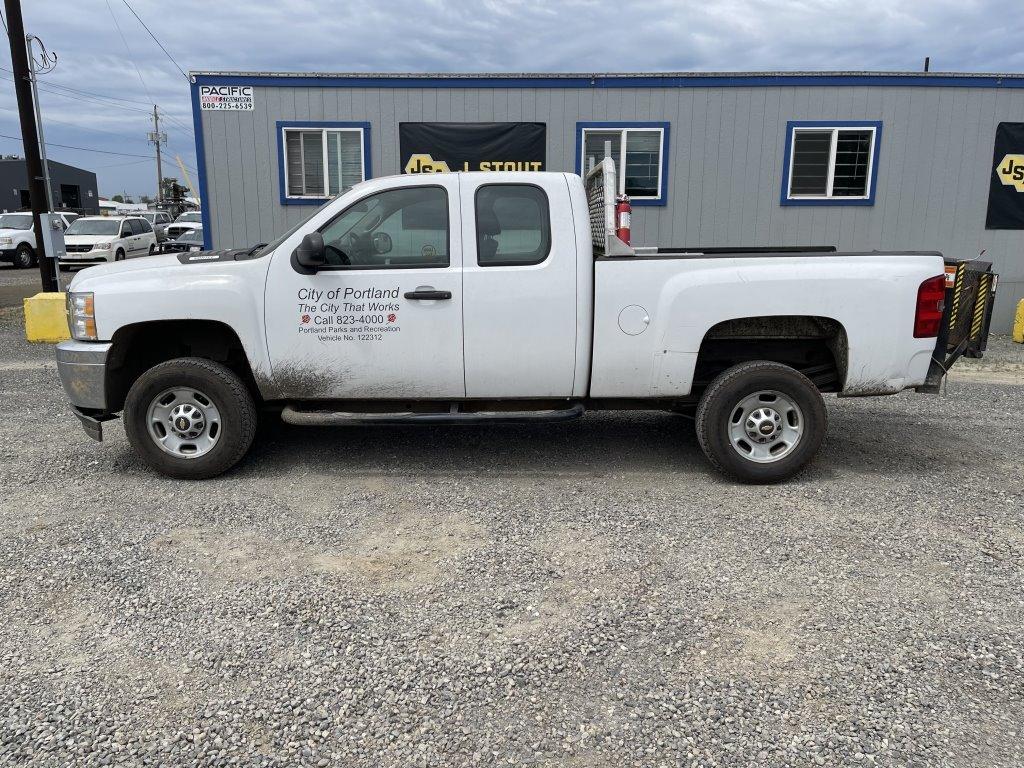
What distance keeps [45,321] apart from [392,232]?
8.61 meters

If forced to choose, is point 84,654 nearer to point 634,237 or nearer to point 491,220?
point 491,220

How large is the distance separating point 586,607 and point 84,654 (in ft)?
6.79

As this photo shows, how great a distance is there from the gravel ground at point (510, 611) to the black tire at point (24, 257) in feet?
67.4

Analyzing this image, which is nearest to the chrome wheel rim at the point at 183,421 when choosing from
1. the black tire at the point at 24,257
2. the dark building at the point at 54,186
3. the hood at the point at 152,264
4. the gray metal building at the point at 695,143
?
the hood at the point at 152,264

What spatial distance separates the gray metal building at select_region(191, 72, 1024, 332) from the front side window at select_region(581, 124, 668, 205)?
21mm

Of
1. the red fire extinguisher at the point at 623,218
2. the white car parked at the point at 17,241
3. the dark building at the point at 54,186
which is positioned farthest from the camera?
the dark building at the point at 54,186

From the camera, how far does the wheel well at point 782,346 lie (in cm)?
510

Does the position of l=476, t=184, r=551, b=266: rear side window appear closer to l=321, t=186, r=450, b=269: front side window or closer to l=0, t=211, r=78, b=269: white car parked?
l=321, t=186, r=450, b=269: front side window

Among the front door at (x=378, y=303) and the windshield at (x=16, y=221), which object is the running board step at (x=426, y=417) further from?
the windshield at (x=16, y=221)

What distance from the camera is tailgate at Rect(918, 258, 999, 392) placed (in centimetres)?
505

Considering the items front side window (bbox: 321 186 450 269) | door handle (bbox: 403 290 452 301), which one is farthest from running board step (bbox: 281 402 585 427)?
front side window (bbox: 321 186 450 269)

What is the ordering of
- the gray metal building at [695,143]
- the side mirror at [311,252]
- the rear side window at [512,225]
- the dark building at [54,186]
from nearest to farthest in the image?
1. the side mirror at [311,252]
2. the rear side window at [512,225]
3. the gray metal building at [695,143]
4. the dark building at [54,186]

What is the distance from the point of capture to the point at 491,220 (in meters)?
5.02

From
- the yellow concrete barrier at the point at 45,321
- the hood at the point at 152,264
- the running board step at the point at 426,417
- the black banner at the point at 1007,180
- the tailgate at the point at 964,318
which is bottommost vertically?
the yellow concrete barrier at the point at 45,321
